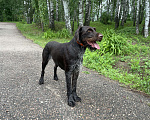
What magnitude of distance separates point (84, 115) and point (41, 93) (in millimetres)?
1352

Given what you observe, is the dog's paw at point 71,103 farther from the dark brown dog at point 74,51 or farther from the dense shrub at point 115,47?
the dense shrub at point 115,47

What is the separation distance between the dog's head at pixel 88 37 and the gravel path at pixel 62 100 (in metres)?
1.43

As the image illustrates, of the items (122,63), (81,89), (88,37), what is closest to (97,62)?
(122,63)

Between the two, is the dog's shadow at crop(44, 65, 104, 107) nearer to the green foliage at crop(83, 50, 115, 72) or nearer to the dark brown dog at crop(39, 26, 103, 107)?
the dark brown dog at crop(39, 26, 103, 107)

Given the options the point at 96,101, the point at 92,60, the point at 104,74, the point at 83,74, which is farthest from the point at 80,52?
the point at 92,60

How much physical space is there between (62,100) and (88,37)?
5.42ft

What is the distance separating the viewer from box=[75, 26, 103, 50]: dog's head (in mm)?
2671

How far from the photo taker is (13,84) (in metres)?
3.91

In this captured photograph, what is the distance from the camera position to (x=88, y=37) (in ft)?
8.89

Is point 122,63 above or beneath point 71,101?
above

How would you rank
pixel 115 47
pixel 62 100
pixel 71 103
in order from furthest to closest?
pixel 115 47, pixel 62 100, pixel 71 103

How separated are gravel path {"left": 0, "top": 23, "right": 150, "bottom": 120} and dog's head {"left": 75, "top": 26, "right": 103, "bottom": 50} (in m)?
1.43

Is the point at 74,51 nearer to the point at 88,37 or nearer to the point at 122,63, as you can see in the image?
the point at 88,37

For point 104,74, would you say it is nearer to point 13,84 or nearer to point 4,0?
point 13,84
